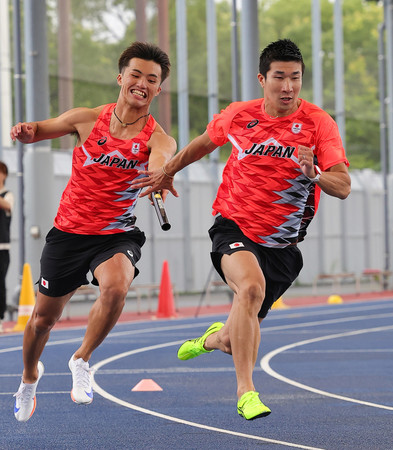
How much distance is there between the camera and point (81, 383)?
709 centimetres

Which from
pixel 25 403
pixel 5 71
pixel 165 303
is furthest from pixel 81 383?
pixel 5 71

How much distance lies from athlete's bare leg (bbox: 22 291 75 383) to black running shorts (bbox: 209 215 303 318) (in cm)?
110

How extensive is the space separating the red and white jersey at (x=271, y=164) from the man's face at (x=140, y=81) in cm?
51

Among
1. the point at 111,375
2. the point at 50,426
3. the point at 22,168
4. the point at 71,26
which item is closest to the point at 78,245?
the point at 50,426

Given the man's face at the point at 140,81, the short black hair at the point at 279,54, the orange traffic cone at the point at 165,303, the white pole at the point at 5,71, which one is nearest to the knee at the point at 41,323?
the man's face at the point at 140,81

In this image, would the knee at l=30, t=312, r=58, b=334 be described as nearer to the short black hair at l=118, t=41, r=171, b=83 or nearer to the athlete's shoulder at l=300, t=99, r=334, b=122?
the short black hair at l=118, t=41, r=171, b=83

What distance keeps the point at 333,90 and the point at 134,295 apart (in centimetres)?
1353

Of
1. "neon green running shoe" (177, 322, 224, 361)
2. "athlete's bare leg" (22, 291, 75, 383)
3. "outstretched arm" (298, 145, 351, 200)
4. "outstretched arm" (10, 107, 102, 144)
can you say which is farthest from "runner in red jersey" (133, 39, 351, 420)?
"athlete's bare leg" (22, 291, 75, 383)

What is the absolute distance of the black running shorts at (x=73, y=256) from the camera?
23.5ft

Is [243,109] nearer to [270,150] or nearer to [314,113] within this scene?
[270,150]

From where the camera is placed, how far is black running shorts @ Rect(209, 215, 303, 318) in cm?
709

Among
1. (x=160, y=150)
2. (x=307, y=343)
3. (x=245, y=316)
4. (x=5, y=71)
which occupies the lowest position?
(x=307, y=343)

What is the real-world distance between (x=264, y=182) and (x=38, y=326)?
6.18ft

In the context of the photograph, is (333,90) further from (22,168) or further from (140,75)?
(140,75)
